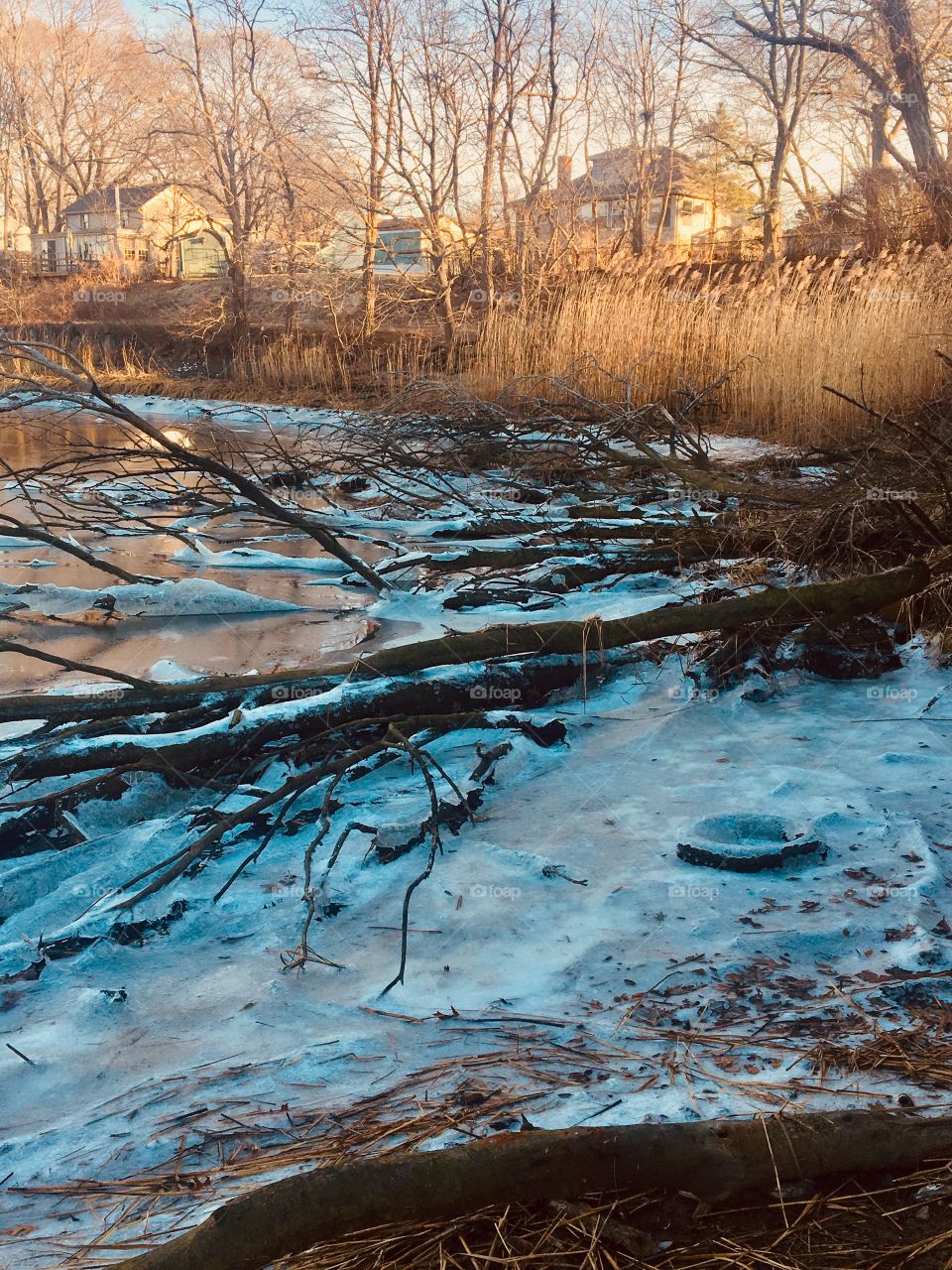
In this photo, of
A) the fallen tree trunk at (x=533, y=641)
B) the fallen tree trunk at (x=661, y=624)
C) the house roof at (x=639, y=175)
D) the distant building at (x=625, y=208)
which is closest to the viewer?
the fallen tree trunk at (x=533, y=641)

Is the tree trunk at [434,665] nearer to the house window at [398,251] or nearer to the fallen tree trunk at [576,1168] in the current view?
the fallen tree trunk at [576,1168]

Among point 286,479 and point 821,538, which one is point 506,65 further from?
point 821,538

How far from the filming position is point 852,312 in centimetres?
863

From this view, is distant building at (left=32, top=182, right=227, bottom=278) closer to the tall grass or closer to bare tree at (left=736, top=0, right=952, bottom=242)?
bare tree at (left=736, top=0, right=952, bottom=242)

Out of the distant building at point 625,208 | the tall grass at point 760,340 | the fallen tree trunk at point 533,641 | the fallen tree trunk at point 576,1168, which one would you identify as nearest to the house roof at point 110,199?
the distant building at point 625,208

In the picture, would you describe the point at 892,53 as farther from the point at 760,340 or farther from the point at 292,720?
the point at 292,720

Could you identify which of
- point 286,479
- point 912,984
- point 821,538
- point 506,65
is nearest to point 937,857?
point 912,984

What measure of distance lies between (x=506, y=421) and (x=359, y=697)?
2870 mm

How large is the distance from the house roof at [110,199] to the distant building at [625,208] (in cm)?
1918

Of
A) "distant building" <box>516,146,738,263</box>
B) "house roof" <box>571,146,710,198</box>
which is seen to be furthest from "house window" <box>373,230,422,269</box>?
"house roof" <box>571,146,710,198</box>

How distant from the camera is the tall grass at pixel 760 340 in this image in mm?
8047

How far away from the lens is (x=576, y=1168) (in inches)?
49.3

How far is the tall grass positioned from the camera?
8047 mm

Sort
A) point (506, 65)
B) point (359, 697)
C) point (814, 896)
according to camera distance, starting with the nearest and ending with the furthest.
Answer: point (814, 896)
point (359, 697)
point (506, 65)
